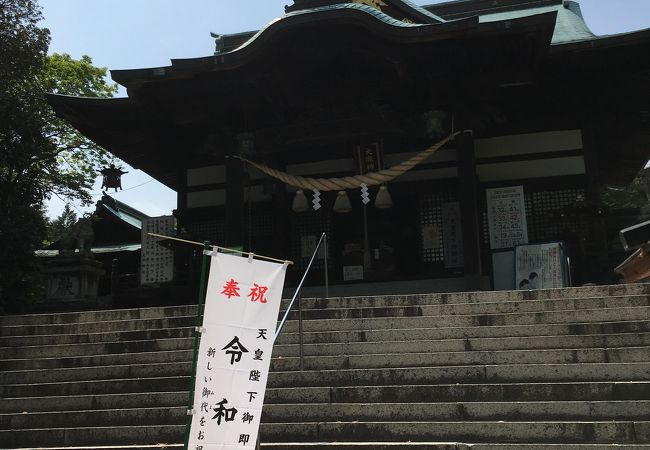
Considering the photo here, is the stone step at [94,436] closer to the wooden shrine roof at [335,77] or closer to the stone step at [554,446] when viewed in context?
the stone step at [554,446]

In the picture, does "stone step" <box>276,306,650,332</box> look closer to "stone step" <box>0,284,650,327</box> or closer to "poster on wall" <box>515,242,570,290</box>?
"stone step" <box>0,284,650,327</box>

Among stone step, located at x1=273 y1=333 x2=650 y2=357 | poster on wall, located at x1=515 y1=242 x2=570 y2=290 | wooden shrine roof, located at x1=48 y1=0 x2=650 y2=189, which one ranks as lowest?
stone step, located at x1=273 y1=333 x2=650 y2=357

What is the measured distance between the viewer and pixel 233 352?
3.76 metres

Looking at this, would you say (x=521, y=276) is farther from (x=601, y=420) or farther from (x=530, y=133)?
(x=601, y=420)

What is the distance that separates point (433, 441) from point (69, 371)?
14.6ft

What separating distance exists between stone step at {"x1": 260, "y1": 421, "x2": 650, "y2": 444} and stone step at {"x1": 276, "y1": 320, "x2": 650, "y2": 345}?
1.52 m

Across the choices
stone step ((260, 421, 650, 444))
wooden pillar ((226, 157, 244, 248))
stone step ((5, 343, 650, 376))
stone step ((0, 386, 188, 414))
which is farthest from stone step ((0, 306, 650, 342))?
wooden pillar ((226, 157, 244, 248))

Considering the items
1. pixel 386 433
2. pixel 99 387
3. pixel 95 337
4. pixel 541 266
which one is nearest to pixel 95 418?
pixel 99 387

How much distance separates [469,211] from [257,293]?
723cm

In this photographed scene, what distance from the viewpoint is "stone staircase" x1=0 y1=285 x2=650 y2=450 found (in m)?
5.51

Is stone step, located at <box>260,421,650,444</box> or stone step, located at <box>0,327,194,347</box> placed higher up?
stone step, located at <box>0,327,194,347</box>

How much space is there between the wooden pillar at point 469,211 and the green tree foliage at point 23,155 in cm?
782

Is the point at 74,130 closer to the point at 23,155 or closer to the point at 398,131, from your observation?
the point at 23,155

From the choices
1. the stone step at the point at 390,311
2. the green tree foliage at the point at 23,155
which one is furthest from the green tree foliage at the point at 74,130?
the stone step at the point at 390,311
